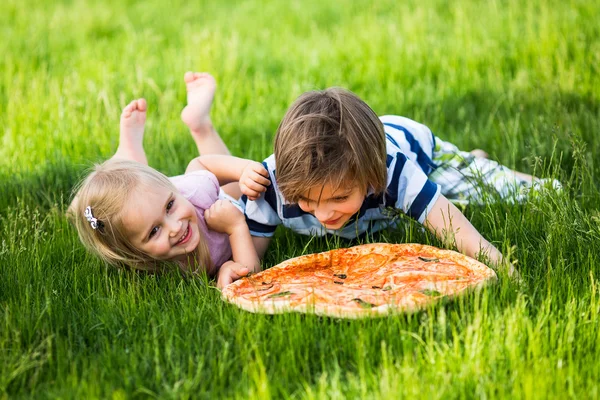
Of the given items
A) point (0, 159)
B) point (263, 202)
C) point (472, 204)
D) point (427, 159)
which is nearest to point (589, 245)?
point (472, 204)

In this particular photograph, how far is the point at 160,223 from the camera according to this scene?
3428 millimetres

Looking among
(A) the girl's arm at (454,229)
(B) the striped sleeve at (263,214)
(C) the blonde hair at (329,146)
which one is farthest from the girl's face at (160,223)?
(A) the girl's arm at (454,229)

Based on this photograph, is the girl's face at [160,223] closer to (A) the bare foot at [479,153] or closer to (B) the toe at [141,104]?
(B) the toe at [141,104]

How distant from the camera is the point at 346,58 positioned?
6.18m

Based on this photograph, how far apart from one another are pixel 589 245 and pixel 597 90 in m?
2.25

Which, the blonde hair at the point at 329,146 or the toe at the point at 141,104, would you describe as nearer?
the blonde hair at the point at 329,146

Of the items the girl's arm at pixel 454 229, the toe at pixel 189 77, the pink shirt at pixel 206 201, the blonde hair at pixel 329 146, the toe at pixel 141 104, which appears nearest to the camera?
the blonde hair at pixel 329 146

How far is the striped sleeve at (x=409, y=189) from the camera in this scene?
133 inches

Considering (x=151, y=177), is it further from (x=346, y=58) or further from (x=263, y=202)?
(x=346, y=58)

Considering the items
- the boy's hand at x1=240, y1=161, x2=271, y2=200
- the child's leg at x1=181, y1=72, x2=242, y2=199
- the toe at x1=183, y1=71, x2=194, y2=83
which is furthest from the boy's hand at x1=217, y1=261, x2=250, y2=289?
the toe at x1=183, y1=71, x2=194, y2=83

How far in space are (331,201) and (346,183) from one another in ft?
0.39

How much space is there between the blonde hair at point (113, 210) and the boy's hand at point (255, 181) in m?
0.36

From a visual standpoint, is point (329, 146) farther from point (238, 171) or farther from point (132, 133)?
point (132, 133)

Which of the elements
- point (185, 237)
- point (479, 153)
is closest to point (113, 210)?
point (185, 237)
